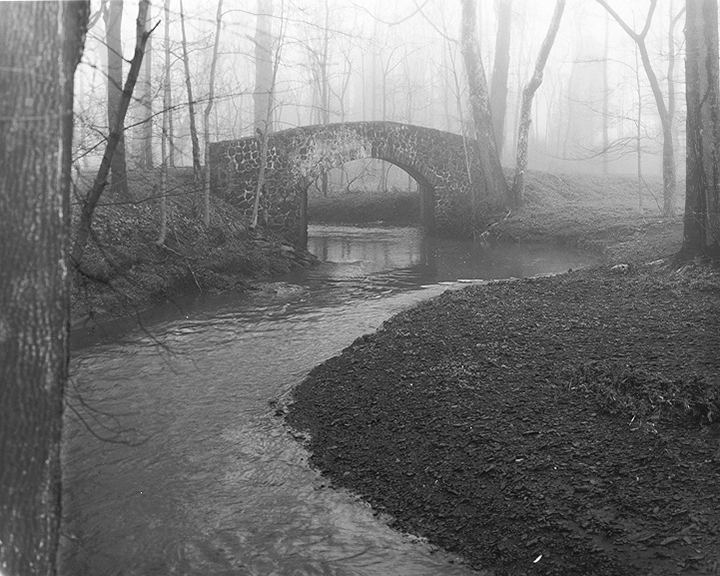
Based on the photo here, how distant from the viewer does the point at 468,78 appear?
23797mm

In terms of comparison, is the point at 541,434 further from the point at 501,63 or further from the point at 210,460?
the point at 501,63

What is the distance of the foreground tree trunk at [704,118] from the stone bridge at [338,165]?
382 inches

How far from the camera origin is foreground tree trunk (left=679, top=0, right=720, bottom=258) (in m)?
11.4

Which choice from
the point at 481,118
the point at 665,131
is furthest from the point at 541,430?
the point at 481,118

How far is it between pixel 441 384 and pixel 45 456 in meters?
4.99

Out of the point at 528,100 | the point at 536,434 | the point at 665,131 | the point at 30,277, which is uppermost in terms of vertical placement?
the point at 528,100

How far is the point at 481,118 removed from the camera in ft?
80.0

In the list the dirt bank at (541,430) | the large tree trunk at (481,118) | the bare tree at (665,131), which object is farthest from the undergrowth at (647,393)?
the large tree trunk at (481,118)

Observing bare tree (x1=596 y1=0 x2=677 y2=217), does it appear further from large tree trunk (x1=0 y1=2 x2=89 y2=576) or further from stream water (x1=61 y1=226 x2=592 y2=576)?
large tree trunk (x1=0 y1=2 x2=89 y2=576)

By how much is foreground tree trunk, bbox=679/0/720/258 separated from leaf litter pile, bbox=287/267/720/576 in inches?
88.7

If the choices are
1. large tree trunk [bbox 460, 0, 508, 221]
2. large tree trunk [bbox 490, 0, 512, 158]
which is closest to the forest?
large tree trunk [bbox 460, 0, 508, 221]

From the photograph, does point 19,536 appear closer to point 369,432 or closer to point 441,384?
point 369,432

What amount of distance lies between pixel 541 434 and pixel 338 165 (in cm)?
1699

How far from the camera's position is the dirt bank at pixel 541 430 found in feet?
15.8
